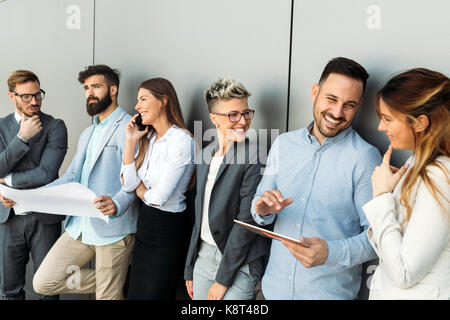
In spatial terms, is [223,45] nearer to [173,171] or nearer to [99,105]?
[173,171]

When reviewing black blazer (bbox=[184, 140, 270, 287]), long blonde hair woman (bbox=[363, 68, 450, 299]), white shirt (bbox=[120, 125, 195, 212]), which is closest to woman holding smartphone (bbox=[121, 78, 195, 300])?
white shirt (bbox=[120, 125, 195, 212])

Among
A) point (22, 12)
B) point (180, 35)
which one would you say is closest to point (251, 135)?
point (180, 35)

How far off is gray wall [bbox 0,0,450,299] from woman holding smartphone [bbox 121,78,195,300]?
31cm

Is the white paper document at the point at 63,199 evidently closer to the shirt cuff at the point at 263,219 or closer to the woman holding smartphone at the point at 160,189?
the woman holding smartphone at the point at 160,189

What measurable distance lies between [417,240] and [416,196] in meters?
0.16

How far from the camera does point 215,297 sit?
7.09 feet

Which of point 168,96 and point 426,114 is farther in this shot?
point 168,96

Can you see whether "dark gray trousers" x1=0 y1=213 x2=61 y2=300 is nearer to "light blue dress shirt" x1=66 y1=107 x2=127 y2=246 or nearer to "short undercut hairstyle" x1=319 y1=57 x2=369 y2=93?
"light blue dress shirt" x1=66 y1=107 x2=127 y2=246

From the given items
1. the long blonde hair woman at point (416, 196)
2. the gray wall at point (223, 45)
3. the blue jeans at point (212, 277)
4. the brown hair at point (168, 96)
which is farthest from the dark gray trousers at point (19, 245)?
the long blonde hair woman at point (416, 196)

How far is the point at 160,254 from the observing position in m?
2.62

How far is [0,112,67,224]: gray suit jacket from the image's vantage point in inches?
128

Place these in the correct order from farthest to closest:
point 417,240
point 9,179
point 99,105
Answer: point 9,179 → point 99,105 → point 417,240

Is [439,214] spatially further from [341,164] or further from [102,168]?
[102,168]

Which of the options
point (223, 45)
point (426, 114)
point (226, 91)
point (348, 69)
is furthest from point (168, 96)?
point (426, 114)
